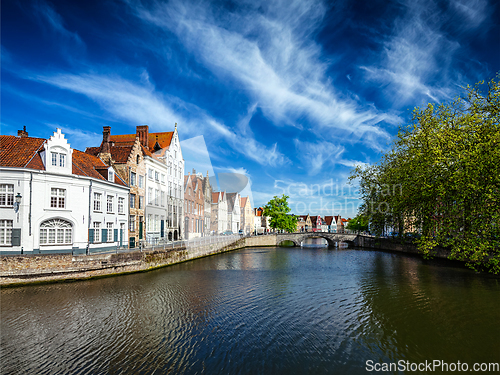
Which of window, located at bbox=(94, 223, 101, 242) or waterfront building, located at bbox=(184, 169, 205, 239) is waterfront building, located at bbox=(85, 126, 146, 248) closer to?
window, located at bbox=(94, 223, 101, 242)

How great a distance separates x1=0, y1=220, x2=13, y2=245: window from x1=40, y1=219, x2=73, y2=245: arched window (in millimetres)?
1700

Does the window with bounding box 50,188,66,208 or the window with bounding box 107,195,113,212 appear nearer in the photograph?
the window with bounding box 50,188,66,208

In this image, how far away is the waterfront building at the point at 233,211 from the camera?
74.0 meters

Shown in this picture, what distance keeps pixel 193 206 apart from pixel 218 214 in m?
17.1

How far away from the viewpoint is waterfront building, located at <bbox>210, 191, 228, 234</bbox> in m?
60.3

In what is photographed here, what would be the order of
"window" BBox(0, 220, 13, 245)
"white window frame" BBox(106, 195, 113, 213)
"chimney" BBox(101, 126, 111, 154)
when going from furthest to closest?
"chimney" BBox(101, 126, 111, 154), "white window frame" BBox(106, 195, 113, 213), "window" BBox(0, 220, 13, 245)

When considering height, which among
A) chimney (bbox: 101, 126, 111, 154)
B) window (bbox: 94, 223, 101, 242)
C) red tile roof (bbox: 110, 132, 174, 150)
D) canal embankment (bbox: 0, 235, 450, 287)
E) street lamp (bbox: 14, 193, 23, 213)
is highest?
red tile roof (bbox: 110, 132, 174, 150)

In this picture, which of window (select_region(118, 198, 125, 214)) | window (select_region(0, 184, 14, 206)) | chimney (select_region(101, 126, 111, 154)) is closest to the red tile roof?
chimney (select_region(101, 126, 111, 154))

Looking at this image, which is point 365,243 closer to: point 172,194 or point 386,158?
point 386,158

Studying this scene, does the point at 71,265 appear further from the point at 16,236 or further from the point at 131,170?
the point at 131,170

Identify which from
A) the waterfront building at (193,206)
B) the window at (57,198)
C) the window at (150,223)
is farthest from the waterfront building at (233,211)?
the window at (57,198)

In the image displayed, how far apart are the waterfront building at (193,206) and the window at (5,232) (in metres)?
23.5

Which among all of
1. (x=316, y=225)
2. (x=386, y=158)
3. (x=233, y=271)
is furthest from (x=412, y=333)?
(x=316, y=225)

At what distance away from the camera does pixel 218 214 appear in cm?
6359
